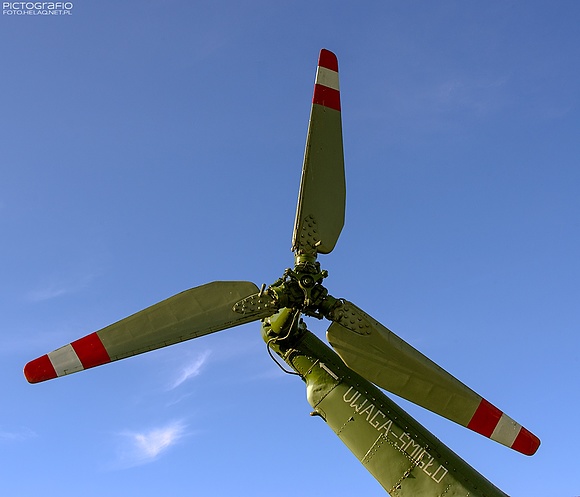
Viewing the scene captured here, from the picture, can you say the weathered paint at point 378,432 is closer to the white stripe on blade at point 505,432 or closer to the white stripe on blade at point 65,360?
the white stripe on blade at point 505,432

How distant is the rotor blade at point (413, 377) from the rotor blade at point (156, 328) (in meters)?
1.27

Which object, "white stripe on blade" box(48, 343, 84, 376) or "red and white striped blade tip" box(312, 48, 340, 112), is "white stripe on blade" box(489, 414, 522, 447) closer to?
"red and white striped blade tip" box(312, 48, 340, 112)

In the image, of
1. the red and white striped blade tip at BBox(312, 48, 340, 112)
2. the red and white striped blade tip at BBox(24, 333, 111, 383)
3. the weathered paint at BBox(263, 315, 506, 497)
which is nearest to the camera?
the red and white striped blade tip at BBox(24, 333, 111, 383)

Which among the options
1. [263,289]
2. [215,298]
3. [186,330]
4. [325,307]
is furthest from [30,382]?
[325,307]

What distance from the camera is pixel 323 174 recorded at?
977 centimetres

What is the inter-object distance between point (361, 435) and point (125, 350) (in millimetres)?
4025

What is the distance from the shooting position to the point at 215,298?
28.9 ft

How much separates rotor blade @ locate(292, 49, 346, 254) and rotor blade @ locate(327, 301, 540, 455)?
4.11 ft

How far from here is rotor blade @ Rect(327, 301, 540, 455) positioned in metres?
8.52

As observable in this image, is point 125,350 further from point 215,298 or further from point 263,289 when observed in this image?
point 263,289

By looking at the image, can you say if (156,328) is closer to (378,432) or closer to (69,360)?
(69,360)

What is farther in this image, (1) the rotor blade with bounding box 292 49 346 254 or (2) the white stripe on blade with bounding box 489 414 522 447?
(1) the rotor blade with bounding box 292 49 346 254

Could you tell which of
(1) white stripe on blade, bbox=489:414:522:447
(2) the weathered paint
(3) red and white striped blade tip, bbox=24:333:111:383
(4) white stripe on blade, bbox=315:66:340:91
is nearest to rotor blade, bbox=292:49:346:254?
(4) white stripe on blade, bbox=315:66:340:91

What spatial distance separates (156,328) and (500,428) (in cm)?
487
